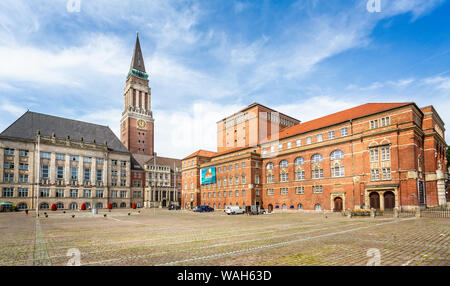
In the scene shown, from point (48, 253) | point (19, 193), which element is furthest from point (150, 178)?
point (48, 253)

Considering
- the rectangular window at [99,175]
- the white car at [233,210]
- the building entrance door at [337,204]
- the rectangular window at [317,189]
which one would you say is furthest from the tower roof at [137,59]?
the building entrance door at [337,204]

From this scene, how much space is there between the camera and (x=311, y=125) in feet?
192

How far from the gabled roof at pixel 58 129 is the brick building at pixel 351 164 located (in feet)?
145

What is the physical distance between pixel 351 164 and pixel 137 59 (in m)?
106

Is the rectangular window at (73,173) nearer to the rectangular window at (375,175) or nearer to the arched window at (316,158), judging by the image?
the arched window at (316,158)

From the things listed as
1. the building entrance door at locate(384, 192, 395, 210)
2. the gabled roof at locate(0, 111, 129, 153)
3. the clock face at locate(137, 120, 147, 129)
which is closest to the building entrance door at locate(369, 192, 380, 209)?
the building entrance door at locate(384, 192, 395, 210)

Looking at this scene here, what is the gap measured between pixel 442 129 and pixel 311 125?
82.7 ft

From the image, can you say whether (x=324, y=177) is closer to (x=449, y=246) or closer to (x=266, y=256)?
(x=449, y=246)

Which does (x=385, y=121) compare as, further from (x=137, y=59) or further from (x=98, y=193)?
(x=137, y=59)

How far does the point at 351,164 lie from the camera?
46.7 metres

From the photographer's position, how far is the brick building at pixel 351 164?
4100 cm

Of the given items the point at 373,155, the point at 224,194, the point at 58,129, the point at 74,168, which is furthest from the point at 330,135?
the point at 58,129

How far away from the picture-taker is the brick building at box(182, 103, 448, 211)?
4100 centimetres
